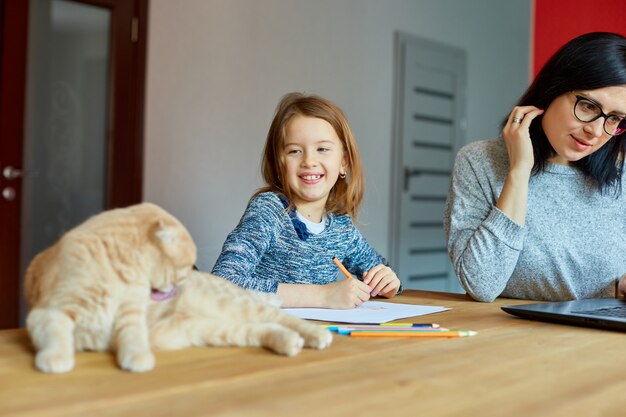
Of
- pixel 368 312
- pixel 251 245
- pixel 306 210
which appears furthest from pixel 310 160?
pixel 368 312

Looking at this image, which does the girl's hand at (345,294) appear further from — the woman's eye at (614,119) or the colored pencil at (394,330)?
the woman's eye at (614,119)

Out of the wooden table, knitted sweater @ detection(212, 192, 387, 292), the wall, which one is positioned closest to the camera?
the wooden table

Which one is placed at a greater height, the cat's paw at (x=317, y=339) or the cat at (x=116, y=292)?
the cat at (x=116, y=292)

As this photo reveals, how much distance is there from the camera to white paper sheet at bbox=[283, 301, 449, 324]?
42.8 inches

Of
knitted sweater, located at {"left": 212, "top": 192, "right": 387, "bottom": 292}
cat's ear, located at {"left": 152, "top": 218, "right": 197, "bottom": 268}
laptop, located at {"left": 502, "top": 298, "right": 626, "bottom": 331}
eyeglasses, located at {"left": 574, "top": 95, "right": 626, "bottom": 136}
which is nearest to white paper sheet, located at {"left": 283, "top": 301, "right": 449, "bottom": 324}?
laptop, located at {"left": 502, "top": 298, "right": 626, "bottom": 331}

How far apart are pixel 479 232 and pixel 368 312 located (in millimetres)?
459

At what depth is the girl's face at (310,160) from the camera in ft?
5.43

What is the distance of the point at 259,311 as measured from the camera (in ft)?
2.76

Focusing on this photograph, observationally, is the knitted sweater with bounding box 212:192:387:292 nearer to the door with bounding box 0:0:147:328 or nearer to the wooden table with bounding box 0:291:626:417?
the wooden table with bounding box 0:291:626:417

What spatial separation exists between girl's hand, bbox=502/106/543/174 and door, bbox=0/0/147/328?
7.49 feet

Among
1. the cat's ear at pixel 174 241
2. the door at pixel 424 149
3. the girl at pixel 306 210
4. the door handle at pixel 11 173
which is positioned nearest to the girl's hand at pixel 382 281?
the girl at pixel 306 210

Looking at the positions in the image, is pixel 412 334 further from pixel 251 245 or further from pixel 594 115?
pixel 594 115

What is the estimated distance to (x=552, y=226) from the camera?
168cm

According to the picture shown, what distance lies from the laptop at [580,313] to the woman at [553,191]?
0.28m
